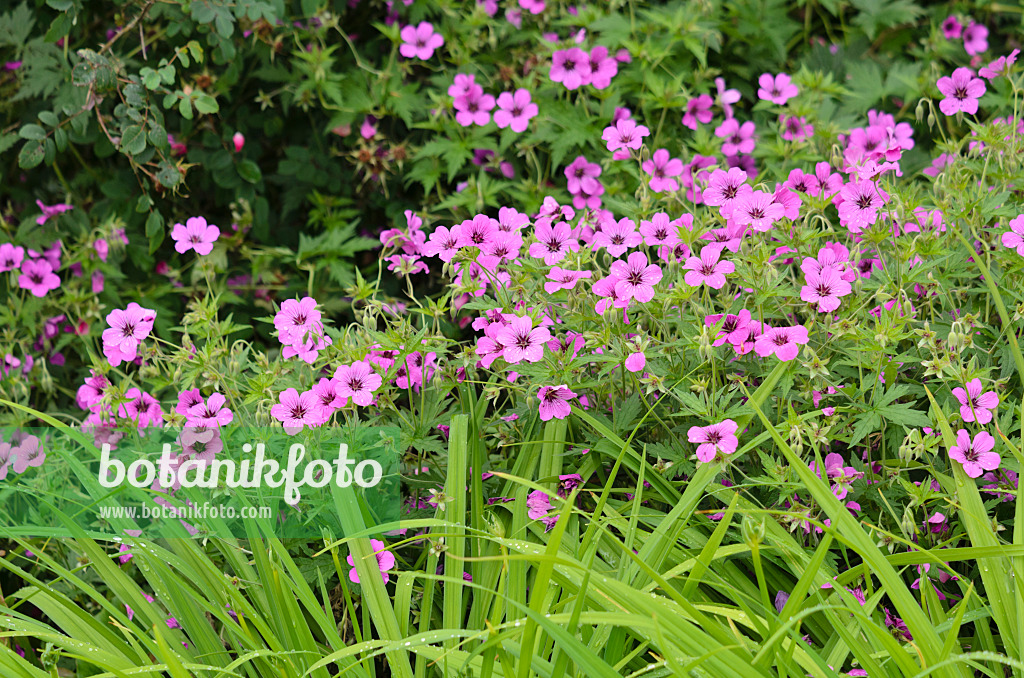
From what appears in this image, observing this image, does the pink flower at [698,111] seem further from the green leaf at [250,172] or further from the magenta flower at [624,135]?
the green leaf at [250,172]

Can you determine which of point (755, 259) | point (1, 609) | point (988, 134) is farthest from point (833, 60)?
point (1, 609)

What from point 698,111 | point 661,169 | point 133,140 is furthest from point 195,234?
point 698,111

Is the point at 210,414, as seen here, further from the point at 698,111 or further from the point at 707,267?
the point at 698,111

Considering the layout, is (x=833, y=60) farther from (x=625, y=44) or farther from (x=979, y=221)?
(x=979, y=221)

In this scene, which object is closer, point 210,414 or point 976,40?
point 210,414

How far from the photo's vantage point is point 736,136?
8.75ft

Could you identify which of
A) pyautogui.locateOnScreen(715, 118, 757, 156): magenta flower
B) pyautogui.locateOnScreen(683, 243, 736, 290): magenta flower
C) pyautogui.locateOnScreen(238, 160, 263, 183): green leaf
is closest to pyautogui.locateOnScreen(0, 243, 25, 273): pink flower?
pyautogui.locateOnScreen(238, 160, 263, 183): green leaf

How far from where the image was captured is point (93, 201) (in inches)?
117

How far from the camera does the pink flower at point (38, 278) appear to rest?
2.59 meters

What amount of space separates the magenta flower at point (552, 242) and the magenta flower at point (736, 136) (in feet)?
3.41

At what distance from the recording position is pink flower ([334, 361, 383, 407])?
5.26 ft

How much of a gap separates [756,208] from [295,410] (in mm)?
992

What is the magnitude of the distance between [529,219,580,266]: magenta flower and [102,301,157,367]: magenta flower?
0.81 meters

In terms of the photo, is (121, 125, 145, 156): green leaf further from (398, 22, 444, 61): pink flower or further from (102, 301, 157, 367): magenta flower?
(398, 22, 444, 61): pink flower
